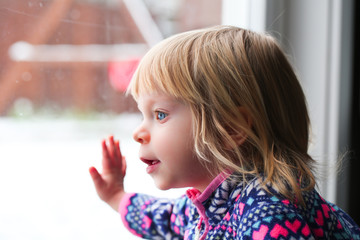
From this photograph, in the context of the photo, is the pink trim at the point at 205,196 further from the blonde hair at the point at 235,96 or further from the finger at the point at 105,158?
the finger at the point at 105,158

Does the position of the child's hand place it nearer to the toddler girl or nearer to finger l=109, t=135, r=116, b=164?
finger l=109, t=135, r=116, b=164

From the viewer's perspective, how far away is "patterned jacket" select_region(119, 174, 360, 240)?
0.69m

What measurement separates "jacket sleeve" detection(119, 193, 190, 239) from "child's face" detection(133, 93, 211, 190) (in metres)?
0.13

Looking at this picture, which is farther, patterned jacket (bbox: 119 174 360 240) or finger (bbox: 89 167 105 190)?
finger (bbox: 89 167 105 190)

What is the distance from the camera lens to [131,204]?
0.92m

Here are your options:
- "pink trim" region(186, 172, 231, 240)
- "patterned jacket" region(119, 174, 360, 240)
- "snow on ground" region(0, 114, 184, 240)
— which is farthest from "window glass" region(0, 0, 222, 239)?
"pink trim" region(186, 172, 231, 240)

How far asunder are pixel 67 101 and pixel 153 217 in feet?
0.91

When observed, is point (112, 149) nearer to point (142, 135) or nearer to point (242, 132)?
point (142, 135)

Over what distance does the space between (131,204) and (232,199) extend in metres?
0.22

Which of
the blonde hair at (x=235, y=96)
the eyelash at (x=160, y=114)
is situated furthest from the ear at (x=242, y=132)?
the eyelash at (x=160, y=114)

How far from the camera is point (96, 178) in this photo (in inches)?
35.5

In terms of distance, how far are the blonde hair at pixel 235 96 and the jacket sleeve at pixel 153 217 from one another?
6.3 inches

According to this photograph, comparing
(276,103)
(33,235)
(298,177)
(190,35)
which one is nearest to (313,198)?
(298,177)

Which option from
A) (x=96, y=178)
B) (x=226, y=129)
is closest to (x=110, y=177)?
(x=96, y=178)
